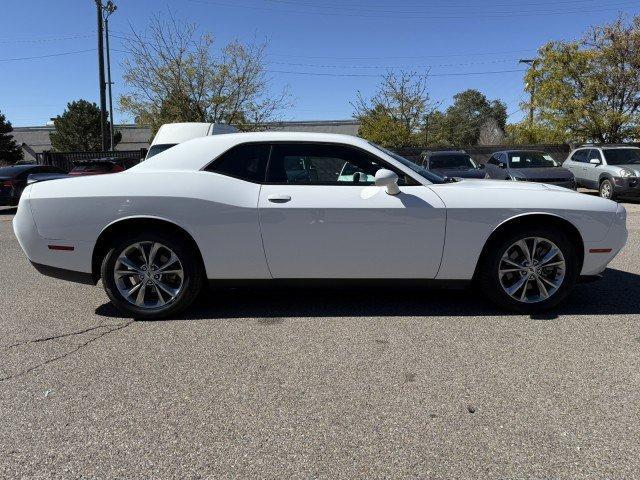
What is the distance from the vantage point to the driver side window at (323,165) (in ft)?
14.0

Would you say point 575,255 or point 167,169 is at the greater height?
point 167,169

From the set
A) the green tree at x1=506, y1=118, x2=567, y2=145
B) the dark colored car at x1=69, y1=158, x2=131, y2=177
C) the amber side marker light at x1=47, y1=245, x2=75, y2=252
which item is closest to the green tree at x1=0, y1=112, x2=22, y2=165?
the dark colored car at x1=69, y1=158, x2=131, y2=177

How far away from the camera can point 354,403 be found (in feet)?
9.43

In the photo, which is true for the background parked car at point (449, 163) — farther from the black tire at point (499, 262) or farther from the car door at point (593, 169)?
the black tire at point (499, 262)

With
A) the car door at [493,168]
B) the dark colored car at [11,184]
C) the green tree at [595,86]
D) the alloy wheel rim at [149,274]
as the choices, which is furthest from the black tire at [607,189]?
the dark colored car at [11,184]

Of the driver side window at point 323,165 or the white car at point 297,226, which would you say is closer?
the white car at point 297,226

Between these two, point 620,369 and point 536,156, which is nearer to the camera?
point 620,369

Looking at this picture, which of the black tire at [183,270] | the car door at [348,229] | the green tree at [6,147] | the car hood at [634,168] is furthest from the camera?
the green tree at [6,147]

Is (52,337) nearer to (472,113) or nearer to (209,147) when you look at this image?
(209,147)

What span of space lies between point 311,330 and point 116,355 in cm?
145

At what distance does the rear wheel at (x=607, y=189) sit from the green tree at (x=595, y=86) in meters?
8.60

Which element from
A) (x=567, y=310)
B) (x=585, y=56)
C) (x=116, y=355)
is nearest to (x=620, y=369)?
(x=567, y=310)

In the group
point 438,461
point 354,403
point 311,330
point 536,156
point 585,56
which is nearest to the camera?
point 438,461

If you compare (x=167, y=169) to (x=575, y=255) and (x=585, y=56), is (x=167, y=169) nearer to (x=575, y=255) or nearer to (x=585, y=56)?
(x=575, y=255)
